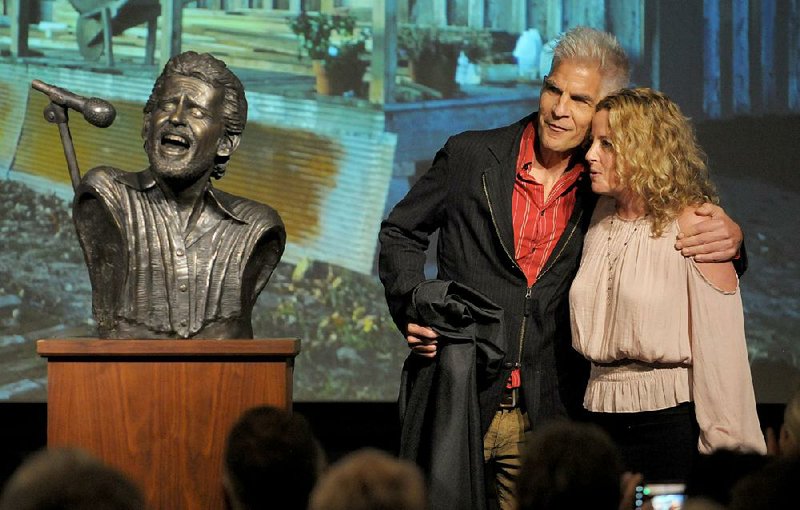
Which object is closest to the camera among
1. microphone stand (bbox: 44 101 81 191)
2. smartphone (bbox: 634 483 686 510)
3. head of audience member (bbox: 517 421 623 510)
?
head of audience member (bbox: 517 421 623 510)

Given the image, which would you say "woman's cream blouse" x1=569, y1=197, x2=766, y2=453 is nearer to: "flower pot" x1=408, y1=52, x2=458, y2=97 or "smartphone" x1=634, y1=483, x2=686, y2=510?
"smartphone" x1=634, y1=483, x2=686, y2=510

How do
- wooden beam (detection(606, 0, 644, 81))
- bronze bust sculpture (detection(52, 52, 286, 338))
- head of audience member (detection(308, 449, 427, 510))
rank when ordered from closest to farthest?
head of audience member (detection(308, 449, 427, 510)) < bronze bust sculpture (detection(52, 52, 286, 338)) < wooden beam (detection(606, 0, 644, 81))

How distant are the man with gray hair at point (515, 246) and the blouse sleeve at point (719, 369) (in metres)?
0.40

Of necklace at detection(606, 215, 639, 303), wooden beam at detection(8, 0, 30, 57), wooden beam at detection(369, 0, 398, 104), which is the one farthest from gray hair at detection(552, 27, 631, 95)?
wooden beam at detection(8, 0, 30, 57)

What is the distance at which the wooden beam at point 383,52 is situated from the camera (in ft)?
17.4

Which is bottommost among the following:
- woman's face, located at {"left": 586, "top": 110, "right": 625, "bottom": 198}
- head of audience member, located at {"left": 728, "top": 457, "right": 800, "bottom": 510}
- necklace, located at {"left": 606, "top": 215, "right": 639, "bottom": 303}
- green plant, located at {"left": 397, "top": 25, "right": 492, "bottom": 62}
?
head of audience member, located at {"left": 728, "top": 457, "right": 800, "bottom": 510}

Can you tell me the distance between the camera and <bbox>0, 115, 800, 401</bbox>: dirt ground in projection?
17.5 ft

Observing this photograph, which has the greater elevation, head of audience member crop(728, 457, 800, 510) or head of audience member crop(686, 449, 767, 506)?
head of audience member crop(728, 457, 800, 510)

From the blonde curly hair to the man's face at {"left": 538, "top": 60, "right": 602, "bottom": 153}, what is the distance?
0.53 feet

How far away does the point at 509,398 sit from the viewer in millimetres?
3102

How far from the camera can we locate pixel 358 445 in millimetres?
5391

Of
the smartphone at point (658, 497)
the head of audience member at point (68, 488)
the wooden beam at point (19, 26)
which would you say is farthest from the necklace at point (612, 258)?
the wooden beam at point (19, 26)

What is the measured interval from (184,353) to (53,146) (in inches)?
104

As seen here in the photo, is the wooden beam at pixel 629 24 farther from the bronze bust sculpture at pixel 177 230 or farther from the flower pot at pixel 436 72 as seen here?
the bronze bust sculpture at pixel 177 230
